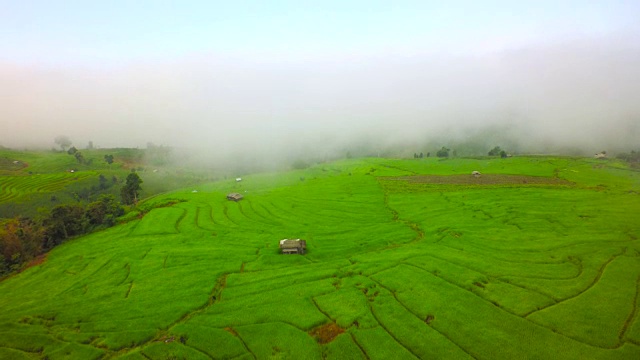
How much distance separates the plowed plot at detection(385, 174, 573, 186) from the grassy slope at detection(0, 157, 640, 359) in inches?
646

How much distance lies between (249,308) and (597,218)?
6153 centimetres

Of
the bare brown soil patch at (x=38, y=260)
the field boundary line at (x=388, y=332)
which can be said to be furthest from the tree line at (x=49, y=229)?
the field boundary line at (x=388, y=332)

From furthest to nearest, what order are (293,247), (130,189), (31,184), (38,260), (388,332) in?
(31,184) < (130,189) < (38,260) < (293,247) < (388,332)

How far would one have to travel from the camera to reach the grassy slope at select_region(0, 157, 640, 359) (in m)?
33.4

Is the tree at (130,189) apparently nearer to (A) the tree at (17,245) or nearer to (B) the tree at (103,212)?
(B) the tree at (103,212)

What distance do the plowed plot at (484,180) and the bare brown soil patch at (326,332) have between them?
7529cm

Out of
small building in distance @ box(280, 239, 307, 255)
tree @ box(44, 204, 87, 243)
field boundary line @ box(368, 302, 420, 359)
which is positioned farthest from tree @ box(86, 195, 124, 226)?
field boundary line @ box(368, 302, 420, 359)

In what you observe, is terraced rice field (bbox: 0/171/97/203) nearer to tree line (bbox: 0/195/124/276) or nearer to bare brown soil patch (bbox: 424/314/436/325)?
tree line (bbox: 0/195/124/276)

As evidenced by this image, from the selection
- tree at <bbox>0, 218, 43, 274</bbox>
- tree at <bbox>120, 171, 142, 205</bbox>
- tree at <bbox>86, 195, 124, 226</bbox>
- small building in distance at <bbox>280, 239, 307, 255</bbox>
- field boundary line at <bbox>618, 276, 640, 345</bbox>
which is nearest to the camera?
field boundary line at <bbox>618, 276, 640, 345</bbox>

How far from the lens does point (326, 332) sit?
1403 inches

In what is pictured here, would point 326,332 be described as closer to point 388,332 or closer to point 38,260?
point 388,332

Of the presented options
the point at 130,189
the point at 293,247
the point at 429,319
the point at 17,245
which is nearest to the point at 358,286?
the point at 429,319

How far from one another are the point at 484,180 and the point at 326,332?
83768 millimetres

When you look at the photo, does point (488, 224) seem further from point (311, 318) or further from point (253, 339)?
point (253, 339)
